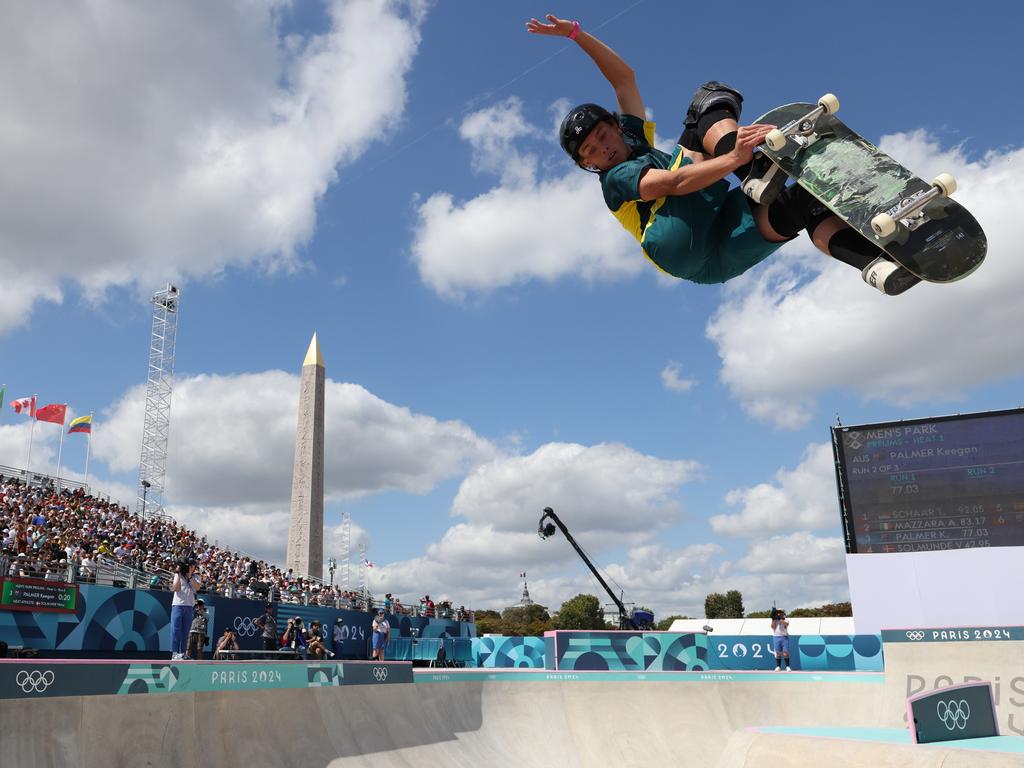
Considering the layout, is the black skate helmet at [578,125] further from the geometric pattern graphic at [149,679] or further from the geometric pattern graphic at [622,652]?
the geometric pattern graphic at [622,652]

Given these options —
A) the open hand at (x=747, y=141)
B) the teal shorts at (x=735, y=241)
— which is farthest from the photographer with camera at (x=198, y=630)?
the open hand at (x=747, y=141)

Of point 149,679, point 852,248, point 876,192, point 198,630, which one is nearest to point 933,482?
point 198,630

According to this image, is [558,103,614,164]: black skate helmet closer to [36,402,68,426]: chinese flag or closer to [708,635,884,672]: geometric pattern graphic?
[708,635,884,672]: geometric pattern graphic

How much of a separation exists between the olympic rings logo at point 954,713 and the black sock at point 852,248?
593cm

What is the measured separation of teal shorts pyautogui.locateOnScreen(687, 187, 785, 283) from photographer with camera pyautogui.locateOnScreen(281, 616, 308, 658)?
1608 centimetres

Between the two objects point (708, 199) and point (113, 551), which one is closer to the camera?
point (708, 199)

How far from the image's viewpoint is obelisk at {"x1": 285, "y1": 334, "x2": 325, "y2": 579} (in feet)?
118

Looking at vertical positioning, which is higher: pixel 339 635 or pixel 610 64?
pixel 610 64

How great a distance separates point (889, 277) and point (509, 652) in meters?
21.1

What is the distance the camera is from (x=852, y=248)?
166 inches

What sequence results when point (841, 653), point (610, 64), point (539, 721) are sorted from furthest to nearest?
point (841, 653) → point (539, 721) → point (610, 64)

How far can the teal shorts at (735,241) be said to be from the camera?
176 inches

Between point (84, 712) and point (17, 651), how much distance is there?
8.06 metres

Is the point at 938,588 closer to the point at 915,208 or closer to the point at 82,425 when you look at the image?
the point at 915,208
